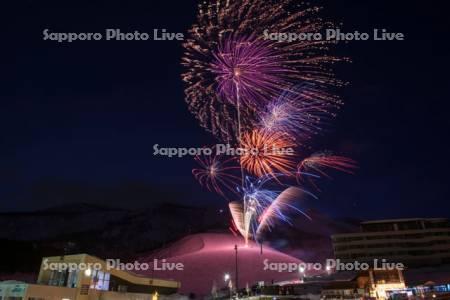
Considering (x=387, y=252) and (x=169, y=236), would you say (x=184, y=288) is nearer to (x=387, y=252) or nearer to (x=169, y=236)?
(x=387, y=252)

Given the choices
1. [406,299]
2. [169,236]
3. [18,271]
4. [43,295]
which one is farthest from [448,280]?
[169,236]

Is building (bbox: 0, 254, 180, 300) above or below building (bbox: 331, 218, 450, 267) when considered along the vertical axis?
below

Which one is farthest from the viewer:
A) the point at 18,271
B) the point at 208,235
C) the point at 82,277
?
the point at 208,235

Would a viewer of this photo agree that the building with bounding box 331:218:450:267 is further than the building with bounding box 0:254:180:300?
Yes

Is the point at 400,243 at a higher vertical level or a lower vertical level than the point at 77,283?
higher
